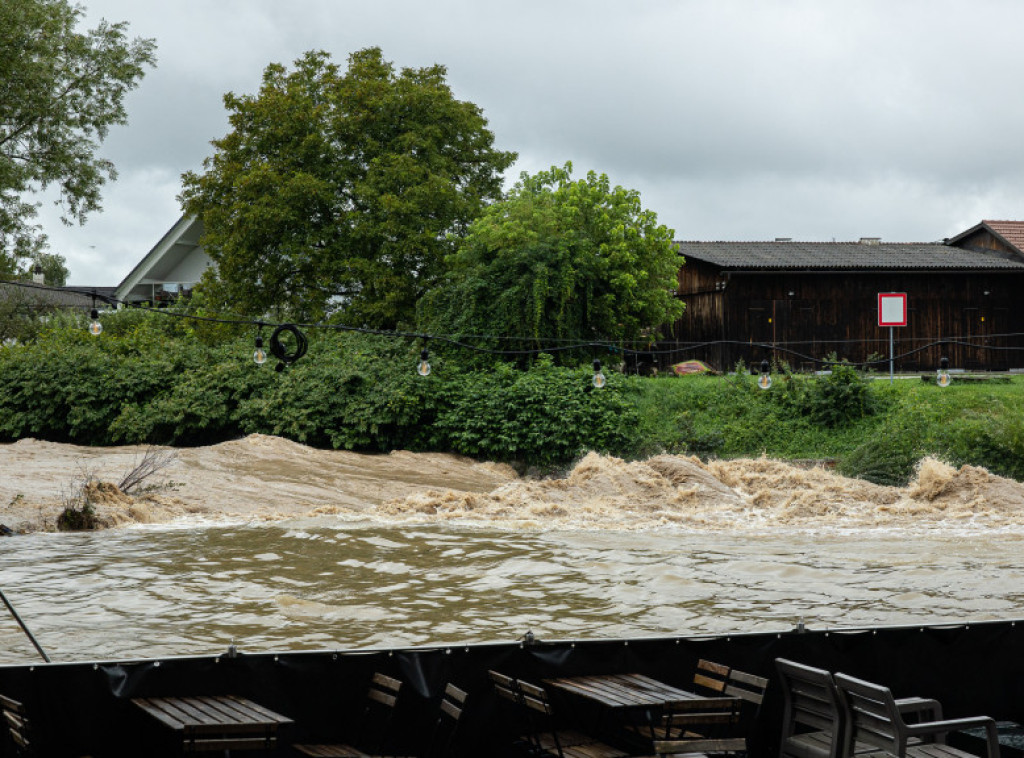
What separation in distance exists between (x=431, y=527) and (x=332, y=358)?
562 inches

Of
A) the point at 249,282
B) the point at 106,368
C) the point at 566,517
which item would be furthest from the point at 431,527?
the point at 249,282

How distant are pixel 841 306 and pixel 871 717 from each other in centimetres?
3869

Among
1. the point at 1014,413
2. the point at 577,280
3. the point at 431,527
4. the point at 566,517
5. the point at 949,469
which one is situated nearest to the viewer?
the point at 431,527

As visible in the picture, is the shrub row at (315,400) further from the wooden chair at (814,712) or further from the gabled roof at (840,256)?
the wooden chair at (814,712)

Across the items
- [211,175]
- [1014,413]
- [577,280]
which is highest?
[211,175]

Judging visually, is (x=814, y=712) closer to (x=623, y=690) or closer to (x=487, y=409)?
(x=623, y=690)

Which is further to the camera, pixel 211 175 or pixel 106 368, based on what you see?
pixel 211 175

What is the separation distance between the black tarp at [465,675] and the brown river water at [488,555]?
5934mm

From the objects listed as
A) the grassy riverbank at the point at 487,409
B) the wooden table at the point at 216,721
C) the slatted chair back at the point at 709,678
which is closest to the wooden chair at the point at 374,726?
the wooden table at the point at 216,721

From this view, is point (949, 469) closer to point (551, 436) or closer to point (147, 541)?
point (551, 436)

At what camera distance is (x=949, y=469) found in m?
26.6

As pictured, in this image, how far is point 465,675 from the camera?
6727mm

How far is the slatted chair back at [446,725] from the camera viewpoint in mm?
6605

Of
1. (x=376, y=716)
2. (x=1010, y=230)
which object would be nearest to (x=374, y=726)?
(x=376, y=716)
